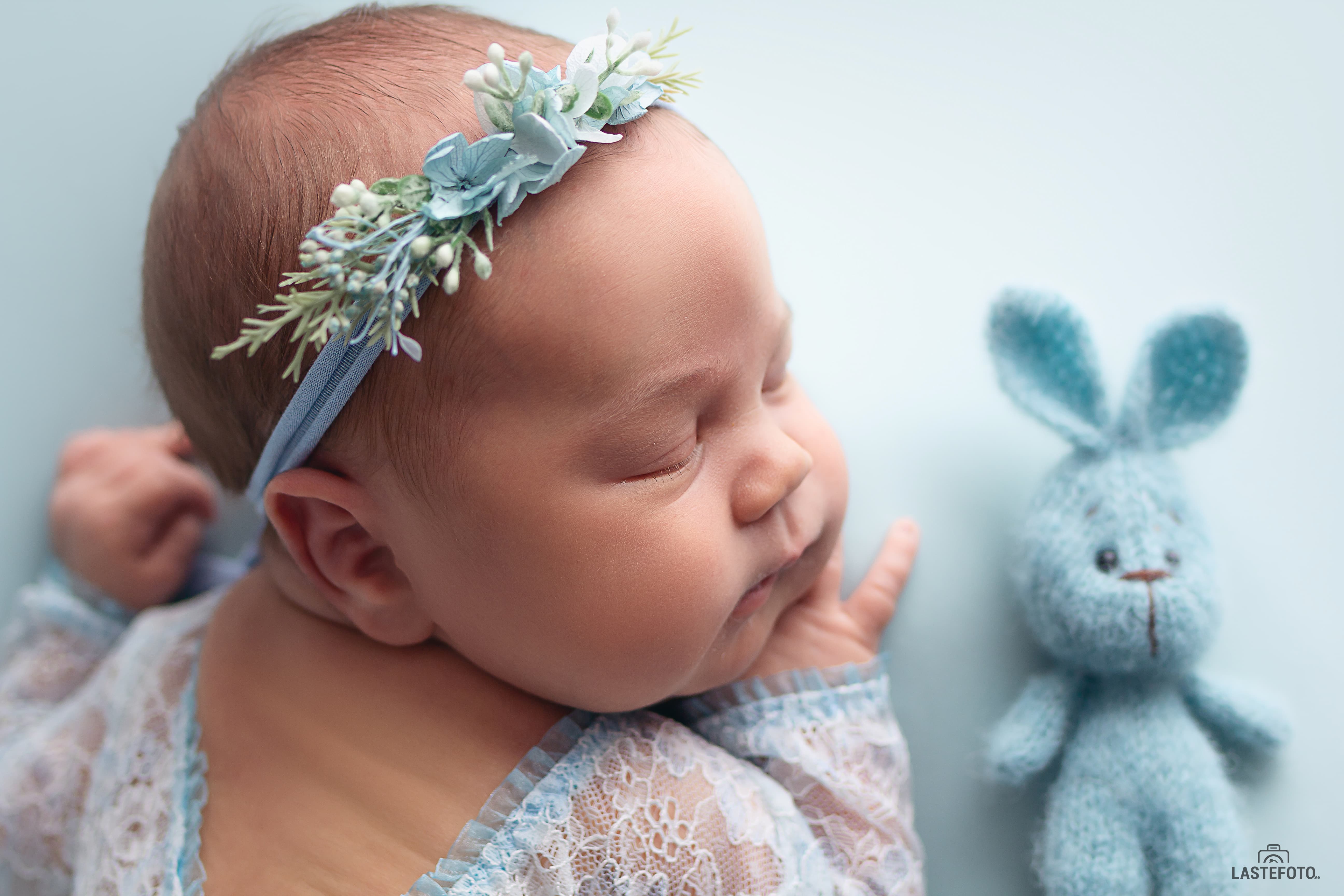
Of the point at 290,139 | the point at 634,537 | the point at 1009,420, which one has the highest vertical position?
the point at 290,139

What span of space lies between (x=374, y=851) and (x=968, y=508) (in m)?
0.79

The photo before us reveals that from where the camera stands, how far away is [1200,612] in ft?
3.45

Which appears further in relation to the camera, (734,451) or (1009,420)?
(1009,420)

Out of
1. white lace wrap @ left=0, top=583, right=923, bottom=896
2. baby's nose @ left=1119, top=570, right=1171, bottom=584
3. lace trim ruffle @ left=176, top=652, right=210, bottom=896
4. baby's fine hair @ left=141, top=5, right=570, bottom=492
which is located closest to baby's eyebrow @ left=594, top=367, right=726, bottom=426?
baby's fine hair @ left=141, top=5, right=570, bottom=492

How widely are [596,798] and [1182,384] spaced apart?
2.60 ft

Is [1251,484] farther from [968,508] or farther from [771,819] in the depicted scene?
[771,819]

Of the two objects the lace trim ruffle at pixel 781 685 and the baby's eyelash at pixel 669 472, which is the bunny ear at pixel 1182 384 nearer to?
the lace trim ruffle at pixel 781 685

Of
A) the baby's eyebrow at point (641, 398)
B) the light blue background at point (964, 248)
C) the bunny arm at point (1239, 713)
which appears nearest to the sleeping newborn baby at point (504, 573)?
the baby's eyebrow at point (641, 398)

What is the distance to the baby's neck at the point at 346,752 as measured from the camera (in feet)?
3.44

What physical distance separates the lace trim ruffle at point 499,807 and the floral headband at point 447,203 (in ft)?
1.51

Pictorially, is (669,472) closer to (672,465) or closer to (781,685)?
(672,465)

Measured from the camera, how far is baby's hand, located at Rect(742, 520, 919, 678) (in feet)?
3.95

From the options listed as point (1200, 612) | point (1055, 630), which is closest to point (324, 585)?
point (1055, 630)

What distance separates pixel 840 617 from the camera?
48.4 inches
